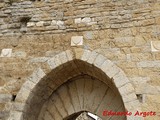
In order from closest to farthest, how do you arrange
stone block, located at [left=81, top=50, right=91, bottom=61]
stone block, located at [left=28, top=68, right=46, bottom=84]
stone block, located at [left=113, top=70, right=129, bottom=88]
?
stone block, located at [left=113, top=70, right=129, bottom=88], stone block, located at [left=81, top=50, right=91, bottom=61], stone block, located at [left=28, top=68, right=46, bottom=84]

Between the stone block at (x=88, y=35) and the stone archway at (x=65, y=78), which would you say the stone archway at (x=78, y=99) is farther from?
the stone block at (x=88, y=35)

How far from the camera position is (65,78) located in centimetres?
439

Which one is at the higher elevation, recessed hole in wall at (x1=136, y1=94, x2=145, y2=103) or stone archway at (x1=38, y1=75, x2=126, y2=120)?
stone archway at (x1=38, y1=75, x2=126, y2=120)

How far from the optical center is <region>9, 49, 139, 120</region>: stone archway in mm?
3572

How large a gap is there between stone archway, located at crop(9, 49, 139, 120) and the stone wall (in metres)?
0.11

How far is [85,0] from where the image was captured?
14.0ft

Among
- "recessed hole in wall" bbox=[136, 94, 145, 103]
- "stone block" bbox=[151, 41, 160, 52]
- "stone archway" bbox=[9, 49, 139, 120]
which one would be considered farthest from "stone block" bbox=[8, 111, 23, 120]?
"stone block" bbox=[151, 41, 160, 52]

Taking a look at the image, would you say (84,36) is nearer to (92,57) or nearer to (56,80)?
(92,57)

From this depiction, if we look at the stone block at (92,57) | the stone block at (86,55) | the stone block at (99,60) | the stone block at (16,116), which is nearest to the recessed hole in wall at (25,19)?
the stone block at (86,55)

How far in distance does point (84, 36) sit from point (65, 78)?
897 millimetres

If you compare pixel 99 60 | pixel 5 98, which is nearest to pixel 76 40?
pixel 99 60

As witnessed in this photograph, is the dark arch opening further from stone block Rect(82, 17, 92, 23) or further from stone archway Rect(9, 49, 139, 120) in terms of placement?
stone block Rect(82, 17, 92, 23)

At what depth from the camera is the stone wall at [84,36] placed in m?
3.61

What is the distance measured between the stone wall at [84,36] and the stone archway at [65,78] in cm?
11
